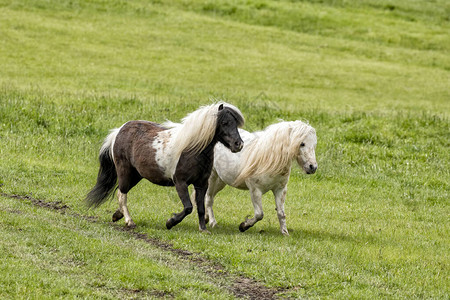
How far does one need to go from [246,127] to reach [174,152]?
9563 millimetres

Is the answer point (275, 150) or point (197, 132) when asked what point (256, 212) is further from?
point (197, 132)

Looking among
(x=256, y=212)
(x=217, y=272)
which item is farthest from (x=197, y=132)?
(x=217, y=272)

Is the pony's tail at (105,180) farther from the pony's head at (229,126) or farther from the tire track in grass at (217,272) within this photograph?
the pony's head at (229,126)

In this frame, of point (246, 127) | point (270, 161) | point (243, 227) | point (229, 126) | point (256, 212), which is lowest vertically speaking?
point (246, 127)

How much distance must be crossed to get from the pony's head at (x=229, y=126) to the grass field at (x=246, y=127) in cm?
150

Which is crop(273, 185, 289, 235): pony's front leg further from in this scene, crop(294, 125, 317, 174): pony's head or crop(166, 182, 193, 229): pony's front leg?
crop(166, 182, 193, 229): pony's front leg

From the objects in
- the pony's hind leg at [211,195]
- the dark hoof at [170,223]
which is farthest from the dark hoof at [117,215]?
the pony's hind leg at [211,195]

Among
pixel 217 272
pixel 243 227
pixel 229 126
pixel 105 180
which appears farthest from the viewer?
pixel 105 180

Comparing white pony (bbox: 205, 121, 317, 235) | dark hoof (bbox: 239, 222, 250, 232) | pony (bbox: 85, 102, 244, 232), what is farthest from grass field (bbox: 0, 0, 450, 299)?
white pony (bbox: 205, 121, 317, 235)

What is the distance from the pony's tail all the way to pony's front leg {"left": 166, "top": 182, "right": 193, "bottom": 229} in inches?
70.2

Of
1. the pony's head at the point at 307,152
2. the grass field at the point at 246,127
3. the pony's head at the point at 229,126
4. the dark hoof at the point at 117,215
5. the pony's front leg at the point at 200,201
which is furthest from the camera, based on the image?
the dark hoof at the point at 117,215

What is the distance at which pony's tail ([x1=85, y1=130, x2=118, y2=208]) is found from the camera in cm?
1181

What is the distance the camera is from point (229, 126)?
34.1ft

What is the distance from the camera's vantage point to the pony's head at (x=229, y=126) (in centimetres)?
1034
